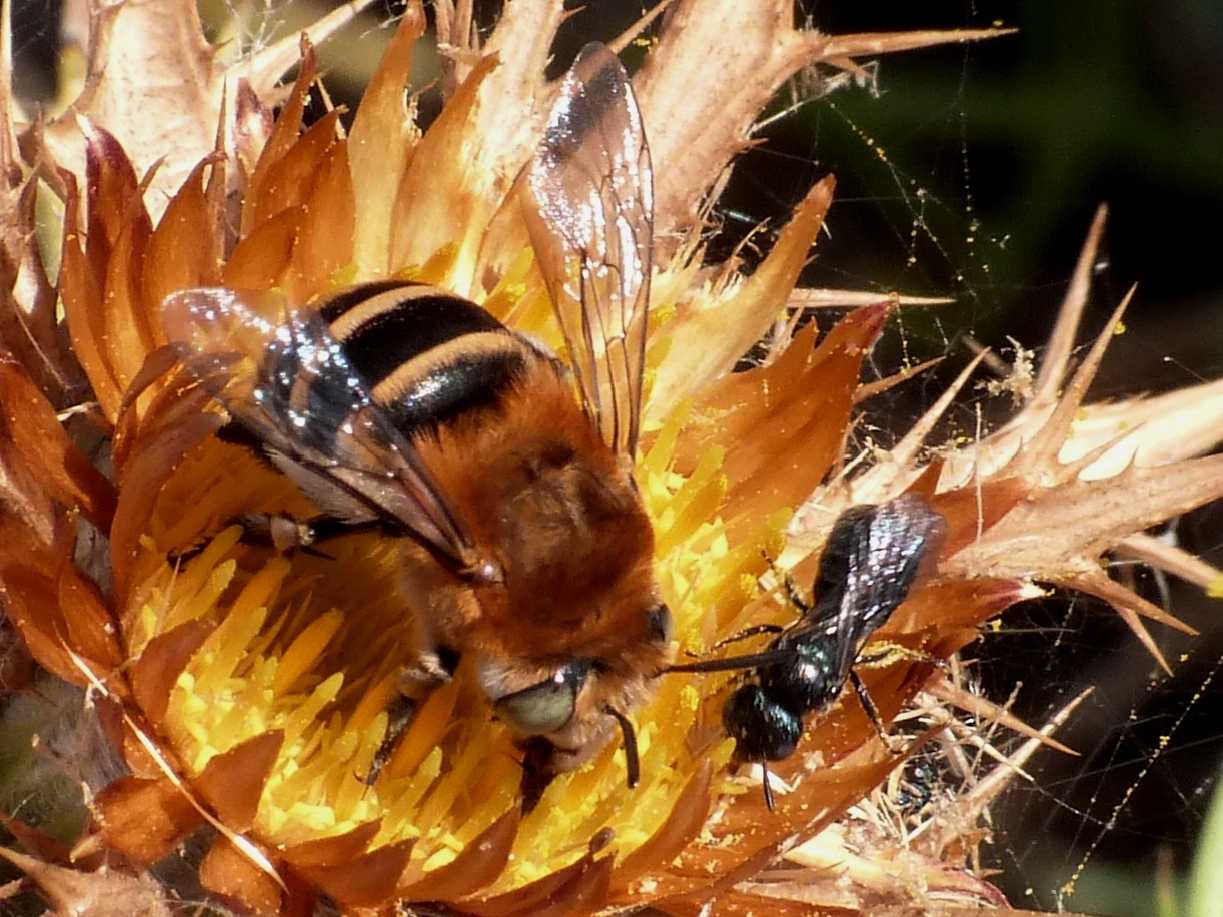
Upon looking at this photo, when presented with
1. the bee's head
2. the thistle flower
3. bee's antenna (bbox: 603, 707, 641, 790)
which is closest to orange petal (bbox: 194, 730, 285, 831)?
the thistle flower

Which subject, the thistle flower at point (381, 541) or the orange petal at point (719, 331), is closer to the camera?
the thistle flower at point (381, 541)

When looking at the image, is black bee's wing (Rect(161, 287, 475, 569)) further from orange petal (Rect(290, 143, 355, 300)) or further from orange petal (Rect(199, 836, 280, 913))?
orange petal (Rect(290, 143, 355, 300))

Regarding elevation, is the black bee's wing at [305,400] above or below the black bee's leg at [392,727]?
above

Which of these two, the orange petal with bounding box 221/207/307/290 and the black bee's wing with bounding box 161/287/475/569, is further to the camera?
the orange petal with bounding box 221/207/307/290

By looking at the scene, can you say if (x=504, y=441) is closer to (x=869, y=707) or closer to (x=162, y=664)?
(x=162, y=664)

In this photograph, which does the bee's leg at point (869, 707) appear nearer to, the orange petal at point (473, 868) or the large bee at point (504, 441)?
the large bee at point (504, 441)

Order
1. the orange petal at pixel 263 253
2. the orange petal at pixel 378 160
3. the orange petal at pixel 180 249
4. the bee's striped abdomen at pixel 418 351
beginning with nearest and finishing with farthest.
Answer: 1. the bee's striped abdomen at pixel 418 351
2. the orange petal at pixel 180 249
3. the orange petal at pixel 263 253
4. the orange petal at pixel 378 160

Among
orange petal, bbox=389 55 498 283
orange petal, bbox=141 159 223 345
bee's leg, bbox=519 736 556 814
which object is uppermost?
orange petal, bbox=141 159 223 345

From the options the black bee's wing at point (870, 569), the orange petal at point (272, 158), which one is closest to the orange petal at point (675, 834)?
the black bee's wing at point (870, 569)
